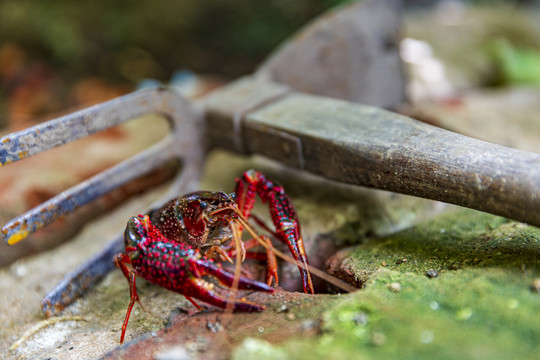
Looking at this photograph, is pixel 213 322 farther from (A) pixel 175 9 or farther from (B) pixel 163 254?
(A) pixel 175 9

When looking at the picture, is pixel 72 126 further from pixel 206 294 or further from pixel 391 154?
pixel 391 154

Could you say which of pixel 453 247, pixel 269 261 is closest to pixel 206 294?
pixel 269 261

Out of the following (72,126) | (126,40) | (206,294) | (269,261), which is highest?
(72,126)

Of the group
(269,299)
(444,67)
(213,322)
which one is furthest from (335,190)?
(444,67)

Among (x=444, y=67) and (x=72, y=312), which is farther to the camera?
(x=444, y=67)

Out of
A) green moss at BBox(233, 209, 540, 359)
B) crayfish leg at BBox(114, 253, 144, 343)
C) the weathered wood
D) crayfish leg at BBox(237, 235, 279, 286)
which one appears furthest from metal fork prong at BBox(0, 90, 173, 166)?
green moss at BBox(233, 209, 540, 359)

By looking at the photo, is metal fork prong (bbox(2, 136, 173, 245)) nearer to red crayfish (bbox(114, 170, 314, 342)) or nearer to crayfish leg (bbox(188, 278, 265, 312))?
red crayfish (bbox(114, 170, 314, 342))
